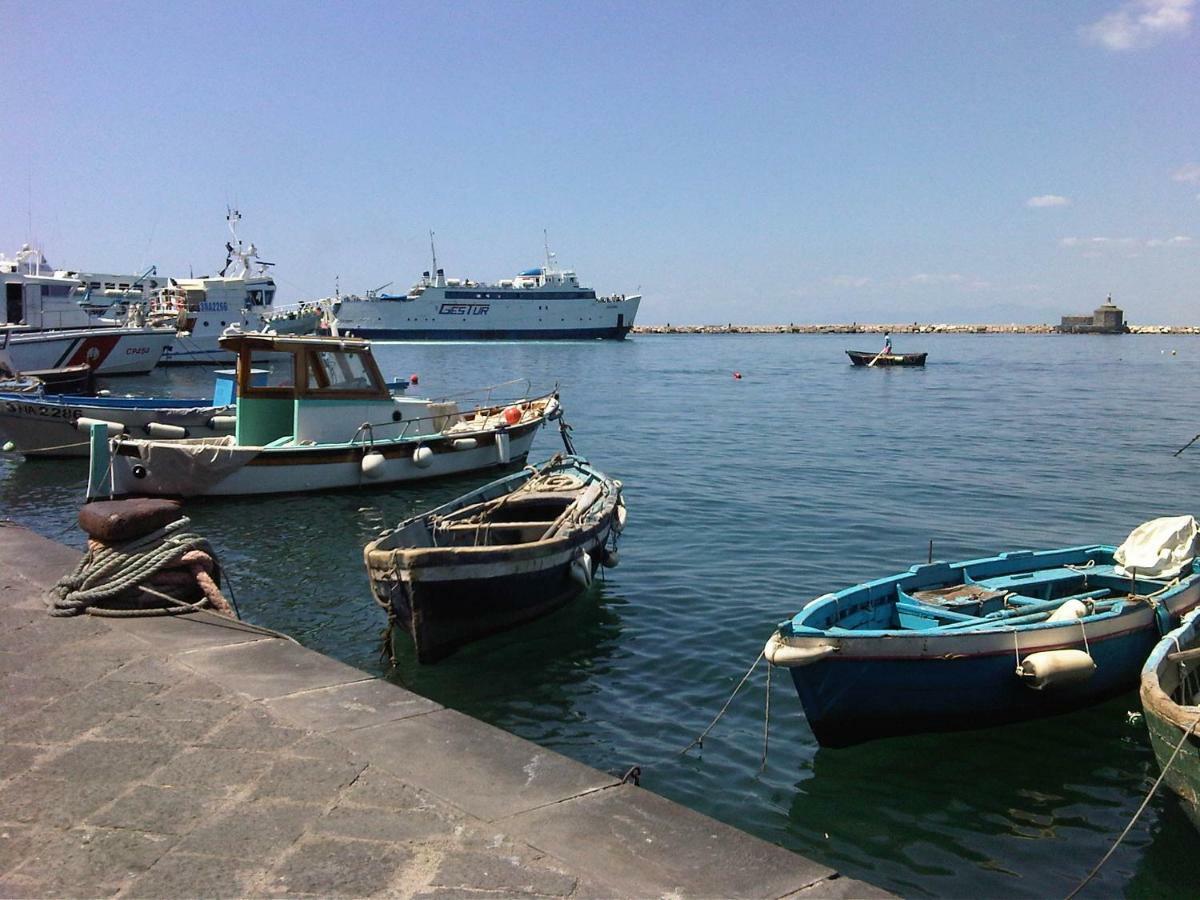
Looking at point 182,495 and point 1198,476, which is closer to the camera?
point 182,495

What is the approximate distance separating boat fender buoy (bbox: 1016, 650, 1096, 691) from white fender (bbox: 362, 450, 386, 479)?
12525 millimetres

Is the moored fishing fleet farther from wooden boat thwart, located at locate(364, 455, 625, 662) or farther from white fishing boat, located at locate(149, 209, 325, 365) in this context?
white fishing boat, located at locate(149, 209, 325, 365)

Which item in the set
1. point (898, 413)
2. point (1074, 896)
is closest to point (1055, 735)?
point (1074, 896)

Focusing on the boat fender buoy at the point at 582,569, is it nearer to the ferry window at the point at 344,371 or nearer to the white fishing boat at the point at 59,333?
the ferry window at the point at 344,371

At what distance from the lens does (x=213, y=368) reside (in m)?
55.8

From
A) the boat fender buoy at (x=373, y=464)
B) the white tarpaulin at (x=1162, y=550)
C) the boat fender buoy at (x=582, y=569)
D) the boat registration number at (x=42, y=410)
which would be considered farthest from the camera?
the boat registration number at (x=42, y=410)

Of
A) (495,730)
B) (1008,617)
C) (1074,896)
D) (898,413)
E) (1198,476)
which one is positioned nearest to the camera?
(495,730)

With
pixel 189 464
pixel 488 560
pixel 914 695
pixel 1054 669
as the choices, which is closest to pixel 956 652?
pixel 914 695

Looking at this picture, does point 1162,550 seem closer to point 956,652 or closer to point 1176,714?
point 956,652

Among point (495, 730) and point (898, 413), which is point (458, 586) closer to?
point (495, 730)

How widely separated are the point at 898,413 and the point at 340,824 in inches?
1429

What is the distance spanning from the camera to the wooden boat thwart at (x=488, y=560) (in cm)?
894

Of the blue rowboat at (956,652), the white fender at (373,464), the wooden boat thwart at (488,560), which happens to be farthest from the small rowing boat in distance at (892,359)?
the blue rowboat at (956,652)

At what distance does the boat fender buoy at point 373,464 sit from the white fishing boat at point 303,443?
0.02 m
